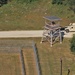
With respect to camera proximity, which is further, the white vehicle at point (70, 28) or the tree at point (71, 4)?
the tree at point (71, 4)

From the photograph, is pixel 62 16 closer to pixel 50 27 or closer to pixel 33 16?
pixel 33 16

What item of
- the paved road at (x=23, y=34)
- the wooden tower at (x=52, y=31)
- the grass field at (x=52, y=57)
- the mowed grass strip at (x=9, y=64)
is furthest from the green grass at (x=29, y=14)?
the mowed grass strip at (x=9, y=64)

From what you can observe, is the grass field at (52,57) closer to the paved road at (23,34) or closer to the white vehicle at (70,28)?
the paved road at (23,34)

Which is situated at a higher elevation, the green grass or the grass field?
the green grass

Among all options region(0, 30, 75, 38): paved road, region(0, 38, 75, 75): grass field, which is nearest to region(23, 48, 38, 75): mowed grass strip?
region(0, 38, 75, 75): grass field

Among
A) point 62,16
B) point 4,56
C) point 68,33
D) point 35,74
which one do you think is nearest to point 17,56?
point 4,56

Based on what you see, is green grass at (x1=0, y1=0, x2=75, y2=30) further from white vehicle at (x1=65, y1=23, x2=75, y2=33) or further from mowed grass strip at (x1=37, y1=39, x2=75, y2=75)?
mowed grass strip at (x1=37, y1=39, x2=75, y2=75)
